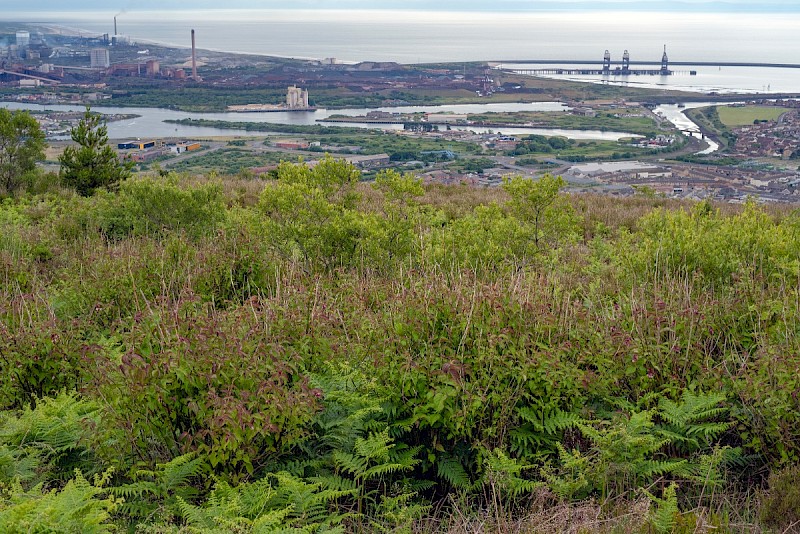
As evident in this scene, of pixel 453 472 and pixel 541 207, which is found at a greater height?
pixel 541 207

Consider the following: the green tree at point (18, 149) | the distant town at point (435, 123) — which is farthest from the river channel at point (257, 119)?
the green tree at point (18, 149)

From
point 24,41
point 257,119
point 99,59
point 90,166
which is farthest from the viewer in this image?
point 24,41

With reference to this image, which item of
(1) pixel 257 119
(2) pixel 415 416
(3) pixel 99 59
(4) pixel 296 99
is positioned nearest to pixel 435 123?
(1) pixel 257 119

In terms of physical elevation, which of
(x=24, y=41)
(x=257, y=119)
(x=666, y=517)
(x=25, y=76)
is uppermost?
(x=24, y=41)

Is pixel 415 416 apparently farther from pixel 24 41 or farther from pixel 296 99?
pixel 24 41

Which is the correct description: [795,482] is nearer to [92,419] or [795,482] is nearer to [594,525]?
[594,525]

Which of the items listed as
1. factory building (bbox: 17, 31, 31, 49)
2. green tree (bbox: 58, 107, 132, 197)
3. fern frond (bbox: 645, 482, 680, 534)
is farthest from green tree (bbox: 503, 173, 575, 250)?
factory building (bbox: 17, 31, 31, 49)

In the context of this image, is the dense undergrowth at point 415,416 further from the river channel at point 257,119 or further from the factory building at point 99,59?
the factory building at point 99,59
